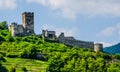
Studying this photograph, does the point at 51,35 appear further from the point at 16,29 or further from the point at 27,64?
the point at 27,64

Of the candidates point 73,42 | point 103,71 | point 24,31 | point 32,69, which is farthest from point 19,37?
point 103,71

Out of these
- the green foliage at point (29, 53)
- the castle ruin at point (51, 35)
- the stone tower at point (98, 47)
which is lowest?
Result: the green foliage at point (29, 53)

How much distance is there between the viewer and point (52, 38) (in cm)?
19262

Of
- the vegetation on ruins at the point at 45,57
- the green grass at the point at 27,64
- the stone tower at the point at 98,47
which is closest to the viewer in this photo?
the vegetation on ruins at the point at 45,57

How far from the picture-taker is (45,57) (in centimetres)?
16688

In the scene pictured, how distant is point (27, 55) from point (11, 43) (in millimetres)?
15923

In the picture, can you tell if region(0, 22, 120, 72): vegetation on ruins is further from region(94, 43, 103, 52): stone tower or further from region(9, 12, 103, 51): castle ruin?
region(94, 43, 103, 52): stone tower

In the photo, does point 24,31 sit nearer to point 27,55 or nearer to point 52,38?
point 52,38

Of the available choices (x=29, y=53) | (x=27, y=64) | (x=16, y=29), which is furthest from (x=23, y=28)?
(x=27, y=64)

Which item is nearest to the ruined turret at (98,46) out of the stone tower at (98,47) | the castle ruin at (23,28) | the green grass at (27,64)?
the stone tower at (98,47)

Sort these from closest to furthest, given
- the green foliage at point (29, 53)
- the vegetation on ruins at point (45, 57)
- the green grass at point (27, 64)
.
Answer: the vegetation on ruins at point (45, 57)
the green grass at point (27, 64)
the green foliage at point (29, 53)

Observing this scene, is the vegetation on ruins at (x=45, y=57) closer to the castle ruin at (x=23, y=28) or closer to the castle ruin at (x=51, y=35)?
the castle ruin at (x=23, y=28)

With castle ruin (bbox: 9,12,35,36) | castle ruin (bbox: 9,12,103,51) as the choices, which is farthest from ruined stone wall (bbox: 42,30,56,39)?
castle ruin (bbox: 9,12,35,36)

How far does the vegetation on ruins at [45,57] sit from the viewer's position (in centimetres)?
14300
